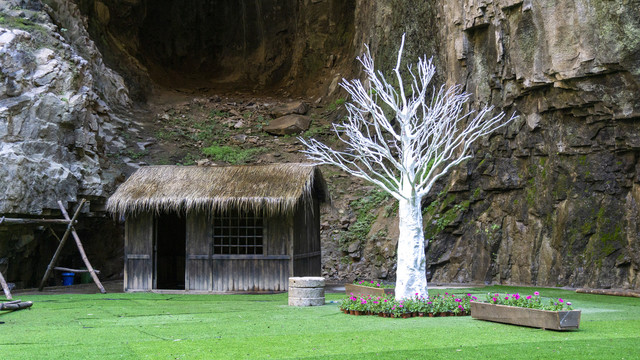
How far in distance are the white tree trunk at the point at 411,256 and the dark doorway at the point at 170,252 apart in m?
8.50

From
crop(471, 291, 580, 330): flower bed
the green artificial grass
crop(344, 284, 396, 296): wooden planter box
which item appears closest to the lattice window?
crop(344, 284, 396, 296): wooden planter box

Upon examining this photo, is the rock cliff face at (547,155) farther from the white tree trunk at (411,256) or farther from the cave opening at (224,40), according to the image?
the cave opening at (224,40)

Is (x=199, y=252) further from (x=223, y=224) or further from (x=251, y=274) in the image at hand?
(x=251, y=274)

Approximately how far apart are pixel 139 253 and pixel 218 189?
2.71 m

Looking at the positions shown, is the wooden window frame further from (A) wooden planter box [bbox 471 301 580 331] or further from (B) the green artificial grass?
(A) wooden planter box [bbox 471 301 580 331]

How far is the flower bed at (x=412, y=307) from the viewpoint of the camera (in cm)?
1023

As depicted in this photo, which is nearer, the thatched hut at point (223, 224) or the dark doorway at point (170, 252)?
the thatched hut at point (223, 224)

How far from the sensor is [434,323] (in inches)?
364

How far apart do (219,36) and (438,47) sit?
1922 centimetres

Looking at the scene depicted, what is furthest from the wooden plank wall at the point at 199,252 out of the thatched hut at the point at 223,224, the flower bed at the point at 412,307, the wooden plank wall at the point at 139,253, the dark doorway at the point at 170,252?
the flower bed at the point at 412,307

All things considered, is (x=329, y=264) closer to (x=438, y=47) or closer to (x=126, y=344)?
(x=438, y=47)

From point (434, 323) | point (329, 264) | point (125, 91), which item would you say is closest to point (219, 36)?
point (125, 91)

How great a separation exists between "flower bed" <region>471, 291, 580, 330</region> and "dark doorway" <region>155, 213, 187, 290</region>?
33.8ft

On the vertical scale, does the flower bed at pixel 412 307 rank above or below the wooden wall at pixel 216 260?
below
